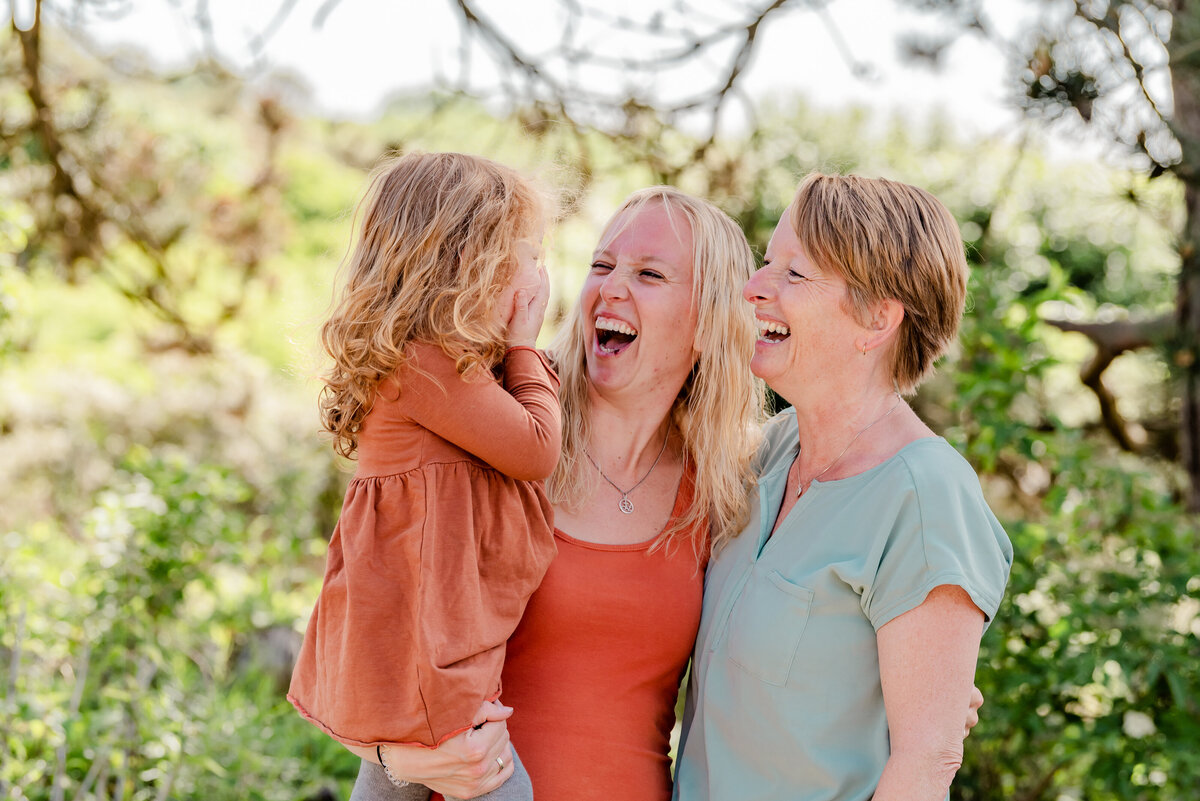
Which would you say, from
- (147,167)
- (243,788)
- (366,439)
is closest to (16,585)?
(243,788)

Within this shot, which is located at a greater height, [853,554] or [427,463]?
[427,463]

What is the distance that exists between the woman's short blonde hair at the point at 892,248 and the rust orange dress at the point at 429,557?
56 cm

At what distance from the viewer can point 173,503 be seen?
10.9ft

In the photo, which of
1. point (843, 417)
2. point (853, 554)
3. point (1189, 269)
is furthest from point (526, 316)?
point (1189, 269)

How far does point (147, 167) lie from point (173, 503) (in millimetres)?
3717

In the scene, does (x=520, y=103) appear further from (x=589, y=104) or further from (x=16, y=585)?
Answer: (x=16, y=585)

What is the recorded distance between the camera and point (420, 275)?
1.67 metres

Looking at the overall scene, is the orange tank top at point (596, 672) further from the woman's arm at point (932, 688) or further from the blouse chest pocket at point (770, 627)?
the woman's arm at point (932, 688)

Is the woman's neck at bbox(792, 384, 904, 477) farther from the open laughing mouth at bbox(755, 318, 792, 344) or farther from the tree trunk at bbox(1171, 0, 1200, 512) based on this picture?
the tree trunk at bbox(1171, 0, 1200, 512)

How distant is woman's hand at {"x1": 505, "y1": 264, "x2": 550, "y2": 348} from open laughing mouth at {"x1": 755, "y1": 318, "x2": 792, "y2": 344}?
0.41 meters

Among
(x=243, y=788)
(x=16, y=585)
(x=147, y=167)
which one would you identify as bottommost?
(x=243, y=788)

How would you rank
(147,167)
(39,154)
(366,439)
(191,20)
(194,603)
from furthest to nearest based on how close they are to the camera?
1. (147,167)
2. (194,603)
3. (39,154)
4. (191,20)
5. (366,439)

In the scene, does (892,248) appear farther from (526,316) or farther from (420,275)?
(420,275)

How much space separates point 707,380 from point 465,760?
95 centimetres
